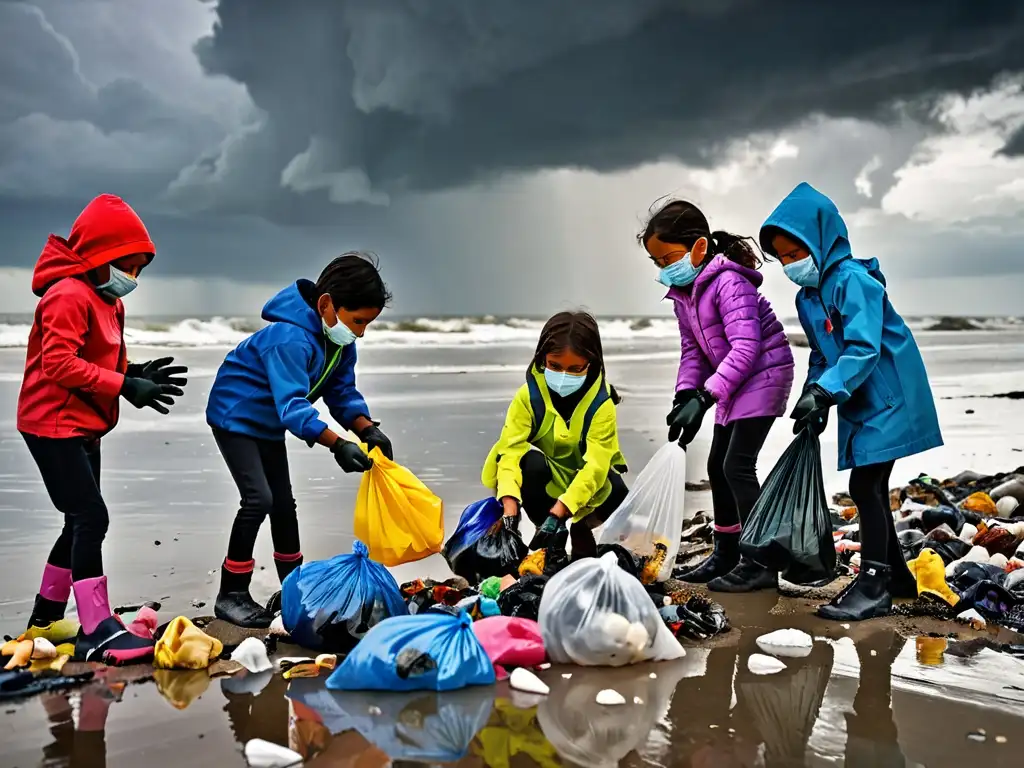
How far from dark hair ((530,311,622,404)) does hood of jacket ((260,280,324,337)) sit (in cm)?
101

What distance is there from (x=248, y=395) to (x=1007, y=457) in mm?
6877

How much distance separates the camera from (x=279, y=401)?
12.9 ft

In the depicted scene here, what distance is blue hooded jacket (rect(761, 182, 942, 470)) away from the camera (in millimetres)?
4008

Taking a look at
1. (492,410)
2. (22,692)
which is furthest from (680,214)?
(492,410)

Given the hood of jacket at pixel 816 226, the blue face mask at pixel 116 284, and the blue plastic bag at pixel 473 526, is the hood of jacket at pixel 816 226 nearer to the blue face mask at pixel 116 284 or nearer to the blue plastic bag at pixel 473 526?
the blue plastic bag at pixel 473 526

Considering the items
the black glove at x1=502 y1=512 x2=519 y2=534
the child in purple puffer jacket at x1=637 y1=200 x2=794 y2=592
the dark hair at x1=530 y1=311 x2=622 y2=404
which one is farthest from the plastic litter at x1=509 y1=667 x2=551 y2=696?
the dark hair at x1=530 y1=311 x2=622 y2=404

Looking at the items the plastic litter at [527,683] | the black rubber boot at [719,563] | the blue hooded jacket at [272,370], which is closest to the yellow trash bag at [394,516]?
the blue hooded jacket at [272,370]

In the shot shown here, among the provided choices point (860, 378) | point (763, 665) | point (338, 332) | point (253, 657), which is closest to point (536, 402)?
point (338, 332)

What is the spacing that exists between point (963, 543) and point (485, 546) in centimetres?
248

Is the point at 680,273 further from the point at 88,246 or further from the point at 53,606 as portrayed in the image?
the point at 53,606

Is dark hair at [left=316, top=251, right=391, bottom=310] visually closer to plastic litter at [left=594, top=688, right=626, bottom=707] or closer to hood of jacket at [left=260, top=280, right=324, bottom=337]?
hood of jacket at [left=260, top=280, right=324, bottom=337]

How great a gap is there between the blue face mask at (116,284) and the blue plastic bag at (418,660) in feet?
5.46

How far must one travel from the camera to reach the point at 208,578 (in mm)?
4645

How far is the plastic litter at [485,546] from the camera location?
438 cm
